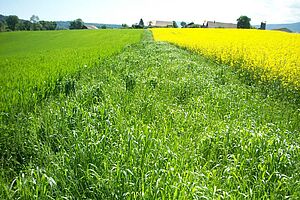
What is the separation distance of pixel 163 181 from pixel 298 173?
1.92 metres

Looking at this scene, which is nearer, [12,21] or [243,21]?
[243,21]

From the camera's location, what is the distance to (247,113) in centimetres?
661

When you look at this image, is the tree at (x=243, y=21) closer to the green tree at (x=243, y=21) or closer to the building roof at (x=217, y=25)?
the green tree at (x=243, y=21)

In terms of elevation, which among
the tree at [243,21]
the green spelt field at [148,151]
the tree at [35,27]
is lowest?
the green spelt field at [148,151]

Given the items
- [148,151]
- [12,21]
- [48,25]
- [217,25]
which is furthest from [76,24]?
[148,151]

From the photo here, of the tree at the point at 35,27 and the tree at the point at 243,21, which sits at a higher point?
the tree at the point at 243,21

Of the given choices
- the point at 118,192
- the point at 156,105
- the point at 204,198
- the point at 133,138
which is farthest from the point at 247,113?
the point at 118,192

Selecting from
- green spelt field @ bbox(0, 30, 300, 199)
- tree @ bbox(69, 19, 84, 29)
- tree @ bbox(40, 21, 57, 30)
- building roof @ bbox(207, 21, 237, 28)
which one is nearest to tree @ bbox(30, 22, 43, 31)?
tree @ bbox(40, 21, 57, 30)

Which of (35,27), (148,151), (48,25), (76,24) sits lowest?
(148,151)

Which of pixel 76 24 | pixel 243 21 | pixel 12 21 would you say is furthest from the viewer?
pixel 76 24

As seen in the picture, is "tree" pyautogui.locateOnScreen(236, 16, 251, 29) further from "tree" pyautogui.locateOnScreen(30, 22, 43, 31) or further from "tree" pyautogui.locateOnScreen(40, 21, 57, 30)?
"tree" pyautogui.locateOnScreen(40, 21, 57, 30)

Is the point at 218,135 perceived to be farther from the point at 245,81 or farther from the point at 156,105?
the point at 245,81

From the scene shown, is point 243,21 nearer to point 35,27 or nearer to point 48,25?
point 35,27

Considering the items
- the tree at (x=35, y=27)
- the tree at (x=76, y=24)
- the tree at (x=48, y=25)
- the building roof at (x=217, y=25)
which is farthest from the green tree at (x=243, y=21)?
the tree at (x=48, y=25)
